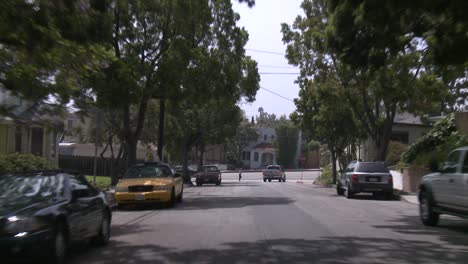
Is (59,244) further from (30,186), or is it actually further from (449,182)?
(449,182)

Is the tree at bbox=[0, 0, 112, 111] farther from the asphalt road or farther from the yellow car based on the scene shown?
the yellow car

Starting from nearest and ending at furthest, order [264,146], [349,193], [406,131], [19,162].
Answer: [19,162]
[349,193]
[406,131]
[264,146]

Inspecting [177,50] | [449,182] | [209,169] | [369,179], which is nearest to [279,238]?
[449,182]

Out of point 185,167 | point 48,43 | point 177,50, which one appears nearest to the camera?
point 48,43

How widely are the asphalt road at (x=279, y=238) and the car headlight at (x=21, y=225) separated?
166cm

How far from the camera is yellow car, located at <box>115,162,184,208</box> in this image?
18.4 m

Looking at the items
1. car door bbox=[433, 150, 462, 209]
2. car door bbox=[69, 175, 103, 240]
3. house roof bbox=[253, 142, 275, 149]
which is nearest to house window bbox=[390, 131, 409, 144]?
car door bbox=[433, 150, 462, 209]

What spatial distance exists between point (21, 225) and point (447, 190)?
8.88 metres

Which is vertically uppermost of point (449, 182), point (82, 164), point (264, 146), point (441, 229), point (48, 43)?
point (264, 146)

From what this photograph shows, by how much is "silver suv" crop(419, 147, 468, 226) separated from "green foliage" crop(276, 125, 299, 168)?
84.5 metres

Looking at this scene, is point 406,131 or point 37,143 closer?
point 37,143

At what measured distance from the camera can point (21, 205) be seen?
8.12 m

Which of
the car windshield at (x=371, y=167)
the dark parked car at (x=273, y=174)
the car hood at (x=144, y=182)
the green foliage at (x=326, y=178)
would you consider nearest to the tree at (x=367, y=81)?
the car windshield at (x=371, y=167)

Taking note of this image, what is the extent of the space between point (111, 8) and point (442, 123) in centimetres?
2384
